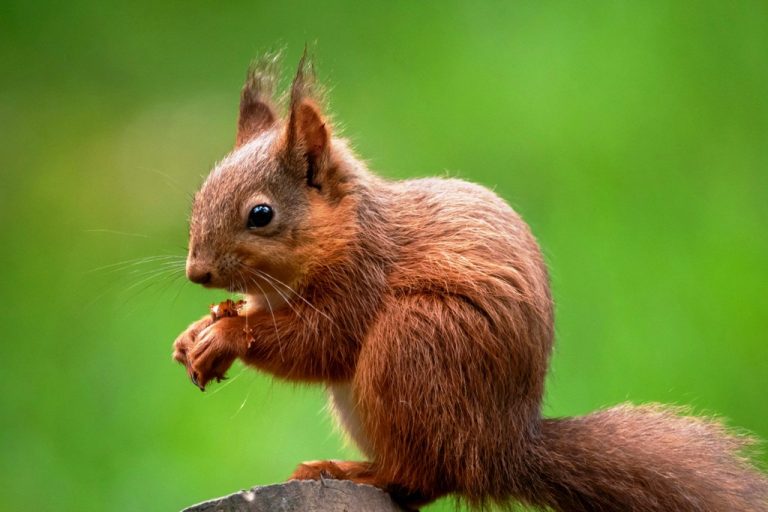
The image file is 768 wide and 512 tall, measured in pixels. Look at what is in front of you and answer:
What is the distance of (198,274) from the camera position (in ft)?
11.0

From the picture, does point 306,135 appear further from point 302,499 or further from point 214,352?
point 302,499

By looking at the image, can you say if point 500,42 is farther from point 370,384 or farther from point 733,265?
point 370,384

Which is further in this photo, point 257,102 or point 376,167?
point 376,167

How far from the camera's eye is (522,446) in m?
3.38

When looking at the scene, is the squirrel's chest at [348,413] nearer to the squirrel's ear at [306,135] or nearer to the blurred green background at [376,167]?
the squirrel's ear at [306,135]

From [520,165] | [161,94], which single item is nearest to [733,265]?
[520,165]

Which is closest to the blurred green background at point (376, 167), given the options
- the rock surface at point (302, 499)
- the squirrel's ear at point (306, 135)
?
the squirrel's ear at point (306, 135)

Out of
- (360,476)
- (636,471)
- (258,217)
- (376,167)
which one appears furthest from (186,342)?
(376,167)

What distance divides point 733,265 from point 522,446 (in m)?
2.33

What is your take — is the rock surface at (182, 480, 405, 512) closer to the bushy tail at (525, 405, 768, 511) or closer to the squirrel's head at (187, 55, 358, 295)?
the bushy tail at (525, 405, 768, 511)

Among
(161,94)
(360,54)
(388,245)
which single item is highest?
(360,54)

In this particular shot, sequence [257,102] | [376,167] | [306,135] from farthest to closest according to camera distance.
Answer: [376,167] → [257,102] → [306,135]

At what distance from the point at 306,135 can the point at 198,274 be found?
0.53 metres

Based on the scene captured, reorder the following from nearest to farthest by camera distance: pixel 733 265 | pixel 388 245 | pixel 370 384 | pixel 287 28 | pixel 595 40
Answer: pixel 370 384
pixel 388 245
pixel 733 265
pixel 595 40
pixel 287 28
